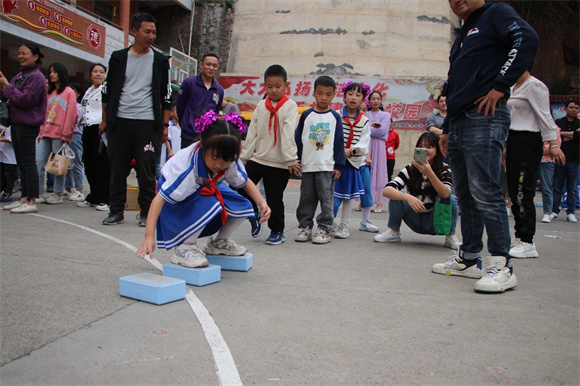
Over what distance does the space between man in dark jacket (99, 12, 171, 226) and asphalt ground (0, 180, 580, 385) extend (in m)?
1.44

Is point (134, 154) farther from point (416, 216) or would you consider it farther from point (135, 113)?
point (416, 216)

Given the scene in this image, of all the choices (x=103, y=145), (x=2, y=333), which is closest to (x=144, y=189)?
(x=103, y=145)

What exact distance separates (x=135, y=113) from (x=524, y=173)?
398 cm

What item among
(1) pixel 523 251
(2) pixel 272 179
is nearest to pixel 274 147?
(2) pixel 272 179

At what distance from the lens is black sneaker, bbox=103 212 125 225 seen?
19.1 ft

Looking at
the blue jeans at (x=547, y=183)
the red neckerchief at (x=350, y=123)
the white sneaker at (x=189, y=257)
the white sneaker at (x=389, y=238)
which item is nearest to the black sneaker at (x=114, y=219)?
the white sneaker at (x=189, y=257)

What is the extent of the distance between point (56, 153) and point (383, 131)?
4711mm

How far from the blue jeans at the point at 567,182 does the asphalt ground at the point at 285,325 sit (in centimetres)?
478

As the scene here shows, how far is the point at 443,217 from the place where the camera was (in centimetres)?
527

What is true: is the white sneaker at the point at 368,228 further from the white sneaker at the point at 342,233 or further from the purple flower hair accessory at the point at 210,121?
the purple flower hair accessory at the point at 210,121

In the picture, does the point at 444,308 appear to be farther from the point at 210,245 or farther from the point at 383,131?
the point at 383,131

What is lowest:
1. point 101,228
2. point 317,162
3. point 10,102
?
point 101,228

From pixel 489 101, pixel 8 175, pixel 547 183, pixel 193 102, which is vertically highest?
pixel 193 102

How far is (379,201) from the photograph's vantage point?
8789 millimetres
